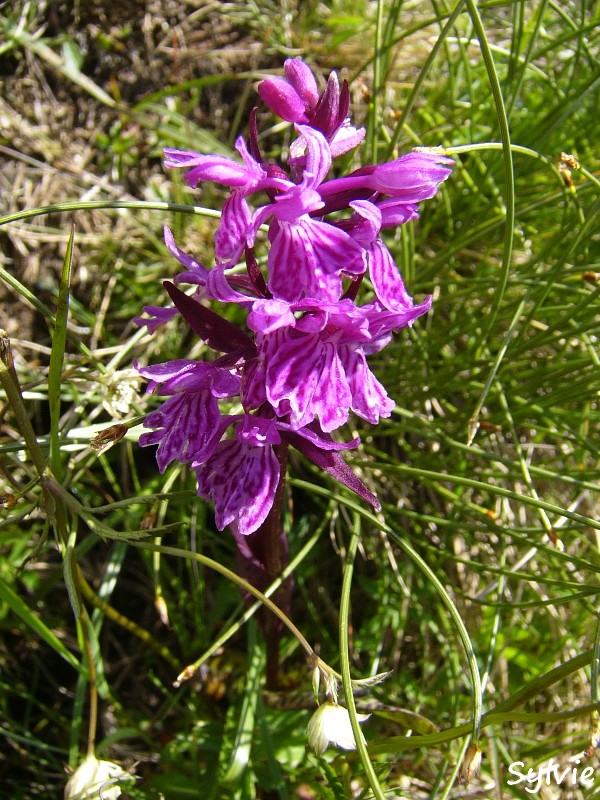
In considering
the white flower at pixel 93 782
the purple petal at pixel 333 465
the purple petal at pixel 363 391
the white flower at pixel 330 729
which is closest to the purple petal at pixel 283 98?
the purple petal at pixel 363 391

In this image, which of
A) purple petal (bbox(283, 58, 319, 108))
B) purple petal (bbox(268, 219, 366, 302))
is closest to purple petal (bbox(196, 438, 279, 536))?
purple petal (bbox(268, 219, 366, 302))

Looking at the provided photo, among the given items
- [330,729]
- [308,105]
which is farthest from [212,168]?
[330,729]

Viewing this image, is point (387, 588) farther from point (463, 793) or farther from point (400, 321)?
point (400, 321)

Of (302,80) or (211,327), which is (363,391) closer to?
(211,327)

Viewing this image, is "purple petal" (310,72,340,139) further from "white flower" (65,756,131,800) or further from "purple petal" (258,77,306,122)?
"white flower" (65,756,131,800)

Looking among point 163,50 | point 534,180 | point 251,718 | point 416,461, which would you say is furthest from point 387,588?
point 163,50

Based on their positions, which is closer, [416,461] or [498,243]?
[416,461]

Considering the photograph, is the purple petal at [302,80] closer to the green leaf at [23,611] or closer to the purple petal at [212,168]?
the purple petal at [212,168]

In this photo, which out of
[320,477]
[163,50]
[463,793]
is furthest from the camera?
[163,50]
